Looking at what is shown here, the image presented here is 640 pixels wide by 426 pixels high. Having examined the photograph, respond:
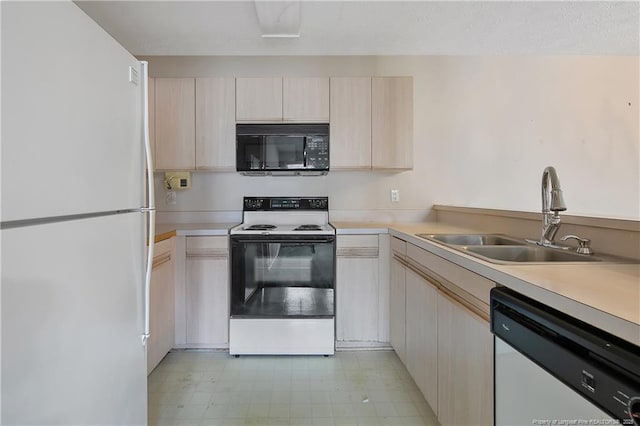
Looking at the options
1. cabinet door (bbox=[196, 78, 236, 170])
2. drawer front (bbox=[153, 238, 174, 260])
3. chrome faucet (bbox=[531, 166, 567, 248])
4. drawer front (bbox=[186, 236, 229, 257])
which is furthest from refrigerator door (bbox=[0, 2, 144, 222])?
chrome faucet (bbox=[531, 166, 567, 248])

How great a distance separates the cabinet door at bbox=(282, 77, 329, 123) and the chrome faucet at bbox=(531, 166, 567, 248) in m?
1.52

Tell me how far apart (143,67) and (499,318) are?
4.93 feet

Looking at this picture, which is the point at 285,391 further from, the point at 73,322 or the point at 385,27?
the point at 385,27

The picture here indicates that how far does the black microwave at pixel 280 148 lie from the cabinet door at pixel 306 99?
0.08 m

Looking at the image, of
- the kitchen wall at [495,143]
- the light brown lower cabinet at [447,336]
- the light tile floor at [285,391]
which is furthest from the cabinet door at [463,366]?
the kitchen wall at [495,143]

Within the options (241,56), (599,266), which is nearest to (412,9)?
(241,56)

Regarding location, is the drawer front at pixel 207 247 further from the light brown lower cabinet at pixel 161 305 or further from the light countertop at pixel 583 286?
the light countertop at pixel 583 286

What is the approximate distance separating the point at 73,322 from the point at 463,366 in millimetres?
1272

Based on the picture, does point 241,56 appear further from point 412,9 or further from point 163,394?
point 163,394

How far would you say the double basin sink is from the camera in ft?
4.03

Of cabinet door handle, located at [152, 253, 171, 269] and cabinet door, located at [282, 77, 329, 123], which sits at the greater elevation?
cabinet door, located at [282, 77, 329, 123]

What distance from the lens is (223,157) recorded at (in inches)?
96.7

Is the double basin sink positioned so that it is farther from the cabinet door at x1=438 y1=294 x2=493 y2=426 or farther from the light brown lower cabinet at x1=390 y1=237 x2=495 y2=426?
the cabinet door at x1=438 y1=294 x2=493 y2=426

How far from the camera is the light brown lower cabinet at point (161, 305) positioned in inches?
72.7
